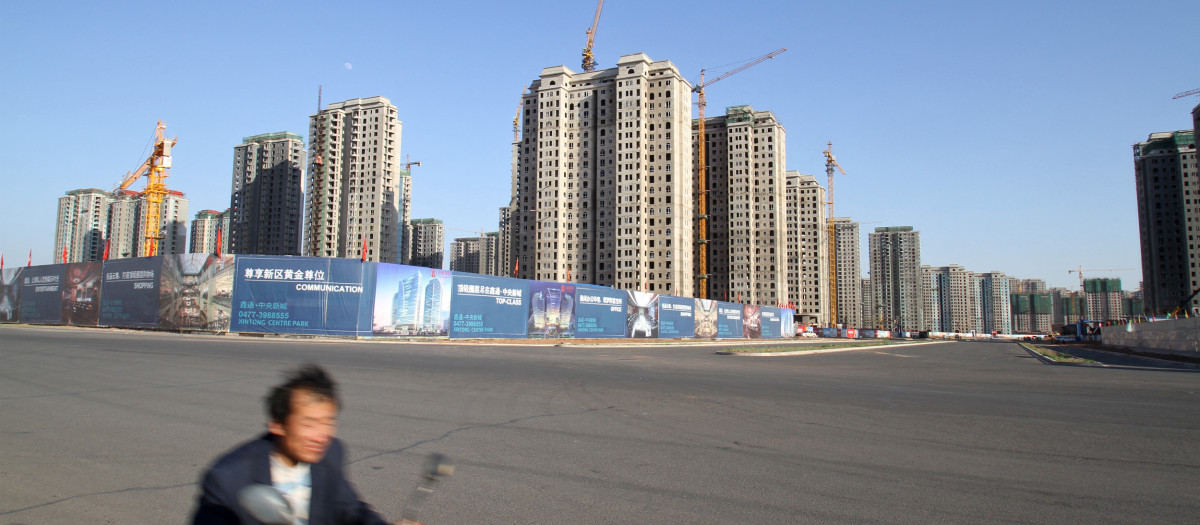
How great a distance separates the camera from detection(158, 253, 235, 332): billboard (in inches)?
1522

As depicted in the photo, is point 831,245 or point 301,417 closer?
point 301,417

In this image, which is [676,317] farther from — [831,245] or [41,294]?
[831,245]

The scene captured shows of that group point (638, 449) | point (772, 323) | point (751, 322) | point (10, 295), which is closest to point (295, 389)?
point (638, 449)

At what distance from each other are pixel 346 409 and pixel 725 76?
524 feet

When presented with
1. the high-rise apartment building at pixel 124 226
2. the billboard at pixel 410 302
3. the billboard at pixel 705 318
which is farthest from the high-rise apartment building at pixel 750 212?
the high-rise apartment building at pixel 124 226

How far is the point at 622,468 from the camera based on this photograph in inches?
265

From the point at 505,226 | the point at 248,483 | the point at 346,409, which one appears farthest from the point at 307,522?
the point at 505,226

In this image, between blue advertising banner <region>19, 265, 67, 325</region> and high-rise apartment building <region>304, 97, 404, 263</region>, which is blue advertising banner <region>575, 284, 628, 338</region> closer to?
blue advertising banner <region>19, 265, 67, 325</region>

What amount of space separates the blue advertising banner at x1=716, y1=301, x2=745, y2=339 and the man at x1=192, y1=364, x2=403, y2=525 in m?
72.0

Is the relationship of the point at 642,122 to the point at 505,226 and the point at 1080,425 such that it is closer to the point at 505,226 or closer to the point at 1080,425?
the point at 505,226

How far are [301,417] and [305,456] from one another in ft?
0.50

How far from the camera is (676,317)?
213 feet

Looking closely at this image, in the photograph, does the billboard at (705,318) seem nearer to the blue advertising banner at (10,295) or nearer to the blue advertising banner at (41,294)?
the blue advertising banner at (41,294)

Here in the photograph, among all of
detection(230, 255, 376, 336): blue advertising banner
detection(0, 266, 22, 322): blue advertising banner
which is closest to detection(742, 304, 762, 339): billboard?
detection(230, 255, 376, 336): blue advertising banner
